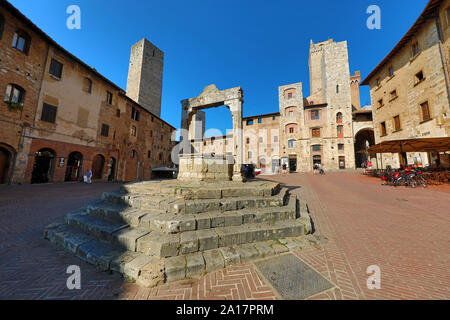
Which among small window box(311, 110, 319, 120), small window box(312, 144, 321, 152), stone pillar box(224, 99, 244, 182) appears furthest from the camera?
small window box(311, 110, 319, 120)

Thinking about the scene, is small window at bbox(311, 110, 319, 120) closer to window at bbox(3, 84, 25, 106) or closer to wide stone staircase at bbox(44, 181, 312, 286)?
wide stone staircase at bbox(44, 181, 312, 286)

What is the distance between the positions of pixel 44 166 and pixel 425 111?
31.2m

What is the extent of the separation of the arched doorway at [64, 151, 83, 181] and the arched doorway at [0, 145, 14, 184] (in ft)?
11.6

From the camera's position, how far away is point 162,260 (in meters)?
2.51

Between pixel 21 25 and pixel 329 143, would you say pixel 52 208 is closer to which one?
pixel 21 25

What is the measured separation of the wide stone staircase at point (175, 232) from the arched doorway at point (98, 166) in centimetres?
1479

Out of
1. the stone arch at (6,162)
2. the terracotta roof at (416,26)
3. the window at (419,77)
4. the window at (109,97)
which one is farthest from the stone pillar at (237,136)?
the window at (419,77)

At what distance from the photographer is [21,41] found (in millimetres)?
11039

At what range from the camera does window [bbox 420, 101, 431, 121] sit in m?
13.1

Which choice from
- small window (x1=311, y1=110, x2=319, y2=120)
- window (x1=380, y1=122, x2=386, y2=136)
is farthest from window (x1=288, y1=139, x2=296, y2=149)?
window (x1=380, y1=122, x2=386, y2=136)

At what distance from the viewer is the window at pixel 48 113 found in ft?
39.2

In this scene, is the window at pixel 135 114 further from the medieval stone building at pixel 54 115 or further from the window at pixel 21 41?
the window at pixel 21 41

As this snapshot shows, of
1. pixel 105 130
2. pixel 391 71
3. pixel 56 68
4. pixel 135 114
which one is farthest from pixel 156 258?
pixel 391 71

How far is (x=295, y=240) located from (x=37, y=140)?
1734 centimetres
